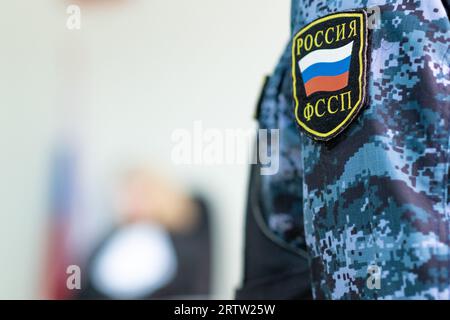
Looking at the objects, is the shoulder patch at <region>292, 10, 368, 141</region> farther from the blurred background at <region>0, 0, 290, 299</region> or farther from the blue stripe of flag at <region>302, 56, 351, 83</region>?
the blurred background at <region>0, 0, 290, 299</region>

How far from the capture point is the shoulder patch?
62 centimetres

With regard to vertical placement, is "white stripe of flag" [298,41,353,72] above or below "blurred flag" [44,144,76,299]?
above

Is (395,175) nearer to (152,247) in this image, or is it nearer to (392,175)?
(392,175)

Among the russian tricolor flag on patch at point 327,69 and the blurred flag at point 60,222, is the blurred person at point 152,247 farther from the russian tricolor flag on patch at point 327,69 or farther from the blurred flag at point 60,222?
the russian tricolor flag on patch at point 327,69

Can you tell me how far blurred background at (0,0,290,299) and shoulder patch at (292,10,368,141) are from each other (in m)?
1.45

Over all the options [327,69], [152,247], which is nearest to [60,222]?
[152,247]

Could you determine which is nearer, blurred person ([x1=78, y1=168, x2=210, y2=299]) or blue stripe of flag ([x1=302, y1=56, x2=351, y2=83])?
blue stripe of flag ([x1=302, y1=56, x2=351, y2=83])

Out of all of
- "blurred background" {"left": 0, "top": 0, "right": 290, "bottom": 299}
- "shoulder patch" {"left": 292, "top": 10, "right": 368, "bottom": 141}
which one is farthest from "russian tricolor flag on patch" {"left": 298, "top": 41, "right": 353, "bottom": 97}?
"blurred background" {"left": 0, "top": 0, "right": 290, "bottom": 299}

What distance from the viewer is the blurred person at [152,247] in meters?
2.19

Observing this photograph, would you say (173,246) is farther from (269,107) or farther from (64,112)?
(269,107)

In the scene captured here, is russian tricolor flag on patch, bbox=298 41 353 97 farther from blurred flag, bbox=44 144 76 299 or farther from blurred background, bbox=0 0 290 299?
blurred flag, bbox=44 144 76 299

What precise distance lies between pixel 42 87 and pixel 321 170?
1.77m

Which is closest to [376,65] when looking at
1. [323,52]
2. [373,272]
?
[323,52]

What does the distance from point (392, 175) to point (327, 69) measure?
12 centimetres
